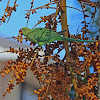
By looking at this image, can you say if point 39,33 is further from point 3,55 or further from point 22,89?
point 22,89

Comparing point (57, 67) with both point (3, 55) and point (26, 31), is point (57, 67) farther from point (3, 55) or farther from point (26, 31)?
point (3, 55)

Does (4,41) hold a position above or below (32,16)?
below

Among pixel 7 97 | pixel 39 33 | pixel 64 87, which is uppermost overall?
pixel 39 33

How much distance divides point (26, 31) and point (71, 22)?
0.68m

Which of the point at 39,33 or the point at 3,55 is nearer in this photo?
the point at 39,33

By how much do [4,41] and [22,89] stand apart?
32cm

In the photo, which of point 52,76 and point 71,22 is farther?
point 71,22

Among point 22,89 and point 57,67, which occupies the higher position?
point 57,67

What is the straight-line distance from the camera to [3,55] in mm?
1024

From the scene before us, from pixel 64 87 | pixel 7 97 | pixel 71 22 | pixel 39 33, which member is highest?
pixel 71 22

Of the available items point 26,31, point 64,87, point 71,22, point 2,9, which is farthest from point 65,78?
point 2,9

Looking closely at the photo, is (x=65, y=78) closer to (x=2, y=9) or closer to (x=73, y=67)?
(x=73, y=67)

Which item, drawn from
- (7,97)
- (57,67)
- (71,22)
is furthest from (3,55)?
(57,67)

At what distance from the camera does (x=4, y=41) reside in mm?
1048
